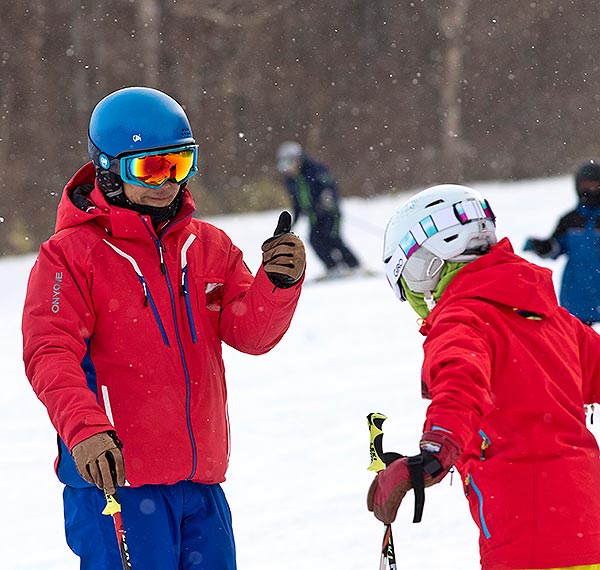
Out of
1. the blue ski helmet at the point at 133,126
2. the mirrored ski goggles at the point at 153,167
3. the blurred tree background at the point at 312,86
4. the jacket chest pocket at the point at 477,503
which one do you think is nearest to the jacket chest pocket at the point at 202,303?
the mirrored ski goggles at the point at 153,167

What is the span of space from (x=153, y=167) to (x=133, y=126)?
0.13m

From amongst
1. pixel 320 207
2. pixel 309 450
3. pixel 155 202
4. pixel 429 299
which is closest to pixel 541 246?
pixel 309 450

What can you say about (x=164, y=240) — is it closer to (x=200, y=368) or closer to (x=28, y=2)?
(x=200, y=368)

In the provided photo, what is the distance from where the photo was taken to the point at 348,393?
8.11m

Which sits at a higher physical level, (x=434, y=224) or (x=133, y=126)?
(x=133, y=126)

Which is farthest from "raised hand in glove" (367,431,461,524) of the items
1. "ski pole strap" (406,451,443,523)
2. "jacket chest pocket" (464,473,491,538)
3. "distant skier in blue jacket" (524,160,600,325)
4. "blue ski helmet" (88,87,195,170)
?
"distant skier in blue jacket" (524,160,600,325)

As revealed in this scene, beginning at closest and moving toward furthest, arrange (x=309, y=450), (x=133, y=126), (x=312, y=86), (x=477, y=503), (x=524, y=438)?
(x=524, y=438)
(x=477, y=503)
(x=133, y=126)
(x=309, y=450)
(x=312, y=86)

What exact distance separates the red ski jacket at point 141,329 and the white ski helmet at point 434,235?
0.35 metres

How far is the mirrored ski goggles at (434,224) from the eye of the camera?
294 centimetres

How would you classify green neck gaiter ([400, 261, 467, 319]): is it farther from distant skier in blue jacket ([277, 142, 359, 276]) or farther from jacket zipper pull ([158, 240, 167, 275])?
distant skier in blue jacket ([277, 142, 359, 276])

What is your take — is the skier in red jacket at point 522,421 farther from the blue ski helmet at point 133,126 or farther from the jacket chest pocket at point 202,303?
the blue ski helmet at point 133,126

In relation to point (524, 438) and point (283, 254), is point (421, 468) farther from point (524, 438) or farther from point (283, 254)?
point (283, 254)

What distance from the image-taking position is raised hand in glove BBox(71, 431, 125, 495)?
8.79 ft

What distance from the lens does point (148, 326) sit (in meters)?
3.07
